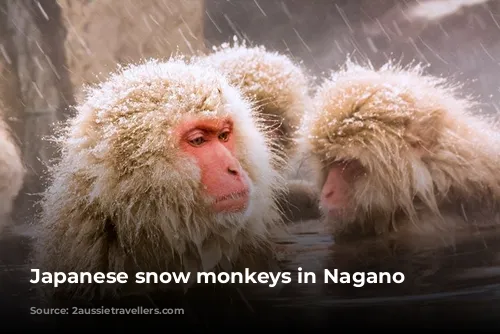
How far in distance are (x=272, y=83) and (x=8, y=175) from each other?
878mm

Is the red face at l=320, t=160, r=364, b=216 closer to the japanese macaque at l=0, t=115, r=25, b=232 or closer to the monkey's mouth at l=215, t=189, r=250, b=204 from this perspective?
the monkey's mouth at l=215, t=189, r=250, b=204

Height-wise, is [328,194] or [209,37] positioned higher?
[209,37]

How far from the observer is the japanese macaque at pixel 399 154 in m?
2.02

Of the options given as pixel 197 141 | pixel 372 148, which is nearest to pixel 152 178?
pixel 197 141

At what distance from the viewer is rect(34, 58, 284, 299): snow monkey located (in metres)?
1.74

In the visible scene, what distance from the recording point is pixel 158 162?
5.72 feet

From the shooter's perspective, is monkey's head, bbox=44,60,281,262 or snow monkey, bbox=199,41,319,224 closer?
monkey's head, bbox=44,60,281,262

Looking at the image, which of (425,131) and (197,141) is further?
(425,131)

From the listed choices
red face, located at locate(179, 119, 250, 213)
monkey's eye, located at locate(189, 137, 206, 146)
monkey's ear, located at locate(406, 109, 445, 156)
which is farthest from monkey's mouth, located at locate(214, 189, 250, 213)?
monkey's ear, located at locate(406, 109, 445, 156)

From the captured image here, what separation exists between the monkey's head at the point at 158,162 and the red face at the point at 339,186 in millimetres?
320

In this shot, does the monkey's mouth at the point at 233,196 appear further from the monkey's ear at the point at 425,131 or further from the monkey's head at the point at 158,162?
the monkey's ear at the point at 425,131

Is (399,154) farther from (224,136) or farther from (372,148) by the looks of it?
(224,136)

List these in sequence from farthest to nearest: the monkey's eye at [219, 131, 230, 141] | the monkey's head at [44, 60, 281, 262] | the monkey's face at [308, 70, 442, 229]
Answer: the monkey's face at [308, 70, 442, 229] < the monkey's eye at [219, 131, 230, 141] < the monkey's head at [44, 60, 281, 262]

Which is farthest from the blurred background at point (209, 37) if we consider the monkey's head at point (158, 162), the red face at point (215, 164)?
the red face at point (215, 164)
